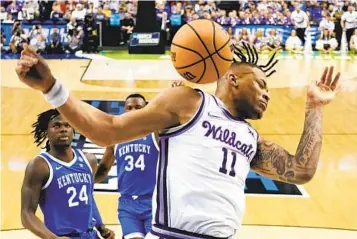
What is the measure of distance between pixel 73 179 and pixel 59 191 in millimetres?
143

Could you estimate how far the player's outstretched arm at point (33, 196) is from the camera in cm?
378

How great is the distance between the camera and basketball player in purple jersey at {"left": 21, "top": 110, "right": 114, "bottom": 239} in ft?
12.6

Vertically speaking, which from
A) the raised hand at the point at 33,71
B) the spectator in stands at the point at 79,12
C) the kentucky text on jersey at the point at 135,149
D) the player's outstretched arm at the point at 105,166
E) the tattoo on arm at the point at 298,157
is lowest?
the spectator in stands at the point at 79,12

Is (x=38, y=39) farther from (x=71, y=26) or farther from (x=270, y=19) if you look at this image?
(x=270, y=19)

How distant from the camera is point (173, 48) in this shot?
2.82m

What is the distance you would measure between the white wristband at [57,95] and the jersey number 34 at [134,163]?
275cm

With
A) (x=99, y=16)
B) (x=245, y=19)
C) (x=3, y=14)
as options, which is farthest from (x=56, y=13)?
(x=245, y=19)

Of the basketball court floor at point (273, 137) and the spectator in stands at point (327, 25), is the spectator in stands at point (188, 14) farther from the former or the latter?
the spectator in stands at point (327, 25)

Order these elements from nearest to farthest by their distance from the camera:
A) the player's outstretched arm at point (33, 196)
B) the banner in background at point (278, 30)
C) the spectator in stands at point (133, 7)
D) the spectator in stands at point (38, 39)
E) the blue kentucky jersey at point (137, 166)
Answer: the player's outstretched arm at point (33, 196) < the blue kentucky jersey at point (137, 166) < the spectator in stands at point (38, 39) < the banner in background at point (278, 30) < the spectator in stands at point (133, 7)

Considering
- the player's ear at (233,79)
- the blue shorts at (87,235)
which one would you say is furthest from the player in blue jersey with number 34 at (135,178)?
the player's ear at (233,79)

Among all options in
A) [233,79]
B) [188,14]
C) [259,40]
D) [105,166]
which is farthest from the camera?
[188,14]

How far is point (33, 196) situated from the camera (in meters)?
3.87

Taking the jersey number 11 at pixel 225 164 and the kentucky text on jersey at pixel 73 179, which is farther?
the kentucky text on jersey at pixel 73 179

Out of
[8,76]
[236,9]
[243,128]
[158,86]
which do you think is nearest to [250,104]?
[243,128]
